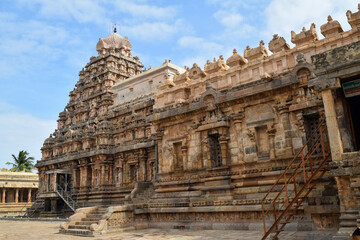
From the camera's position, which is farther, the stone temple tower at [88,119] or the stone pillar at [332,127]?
the stone temple tower at [88,119]

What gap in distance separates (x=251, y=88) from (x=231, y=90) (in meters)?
1.29

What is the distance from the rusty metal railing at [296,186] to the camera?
10.6 m

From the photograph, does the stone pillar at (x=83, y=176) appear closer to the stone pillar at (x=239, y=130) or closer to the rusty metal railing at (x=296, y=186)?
the stone pillar at (x=239, y=130)

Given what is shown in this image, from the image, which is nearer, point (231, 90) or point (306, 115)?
point (306, 115)

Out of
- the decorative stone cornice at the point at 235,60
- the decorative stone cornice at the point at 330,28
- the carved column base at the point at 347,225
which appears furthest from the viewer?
the decorative stone cornice at the point at 235,60

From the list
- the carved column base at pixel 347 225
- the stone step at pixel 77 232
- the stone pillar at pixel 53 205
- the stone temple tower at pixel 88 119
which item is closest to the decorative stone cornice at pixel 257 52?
the carved column base at pixel 347 225

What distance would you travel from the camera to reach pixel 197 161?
689 inches

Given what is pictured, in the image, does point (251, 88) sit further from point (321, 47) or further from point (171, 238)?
point (171, 238)

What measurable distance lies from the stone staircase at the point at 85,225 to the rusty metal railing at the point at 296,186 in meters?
8.33

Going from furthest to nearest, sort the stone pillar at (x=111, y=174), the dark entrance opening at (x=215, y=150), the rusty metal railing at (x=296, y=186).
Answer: the stone pillar at (x=111, y=174)
the dark entrance opening at (x=215, y=150)
the rusty metal railing at (x=296, y=186)

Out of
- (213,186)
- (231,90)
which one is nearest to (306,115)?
(231,90)

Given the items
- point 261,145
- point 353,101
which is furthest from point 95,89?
point 353,101

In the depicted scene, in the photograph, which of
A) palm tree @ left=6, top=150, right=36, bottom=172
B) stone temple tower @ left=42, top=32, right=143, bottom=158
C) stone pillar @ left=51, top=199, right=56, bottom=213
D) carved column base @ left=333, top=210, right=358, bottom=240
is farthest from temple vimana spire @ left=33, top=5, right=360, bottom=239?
palm tree @ left=6, top=150, right=36, bottom=172


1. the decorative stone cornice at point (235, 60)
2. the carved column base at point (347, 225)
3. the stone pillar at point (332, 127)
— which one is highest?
the decorative stone cornice at point (235, 60)
